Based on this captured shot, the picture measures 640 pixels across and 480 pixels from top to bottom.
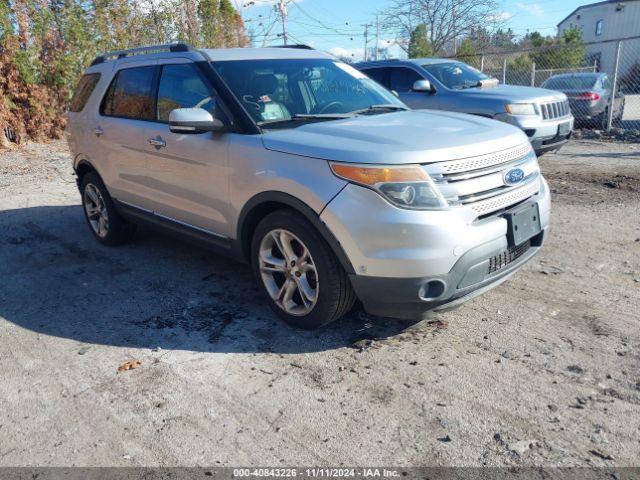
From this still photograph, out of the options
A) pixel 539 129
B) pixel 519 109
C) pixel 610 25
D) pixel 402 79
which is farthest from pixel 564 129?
pixel 610 25

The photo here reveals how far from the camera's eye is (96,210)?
5.96 m

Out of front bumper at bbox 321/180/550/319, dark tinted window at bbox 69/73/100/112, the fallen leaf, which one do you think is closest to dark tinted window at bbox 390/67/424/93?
dark tinted window at bbox 69/73/100/112

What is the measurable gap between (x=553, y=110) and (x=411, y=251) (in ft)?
22.6

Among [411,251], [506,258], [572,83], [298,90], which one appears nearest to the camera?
[411,251]

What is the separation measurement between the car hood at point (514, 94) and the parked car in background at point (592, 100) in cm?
462

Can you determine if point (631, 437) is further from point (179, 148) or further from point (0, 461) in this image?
point (179, 148)

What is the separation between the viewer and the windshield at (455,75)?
9633 mm

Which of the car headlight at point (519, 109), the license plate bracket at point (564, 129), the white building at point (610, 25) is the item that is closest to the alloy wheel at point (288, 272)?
the car headlight at point (519, 109)

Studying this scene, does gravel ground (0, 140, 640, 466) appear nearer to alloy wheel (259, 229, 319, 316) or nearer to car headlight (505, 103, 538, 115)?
alloy wheel (259, 229, 319, 316)

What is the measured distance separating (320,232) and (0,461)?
2043 mm

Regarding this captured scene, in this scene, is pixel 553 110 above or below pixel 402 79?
below

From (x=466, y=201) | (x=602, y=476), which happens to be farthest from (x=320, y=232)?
(x=602, y=476)

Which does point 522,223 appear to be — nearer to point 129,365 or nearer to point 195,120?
point 195,120

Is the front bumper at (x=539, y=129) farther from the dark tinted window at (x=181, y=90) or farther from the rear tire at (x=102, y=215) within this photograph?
the rear tire at (x=102, y=215)
